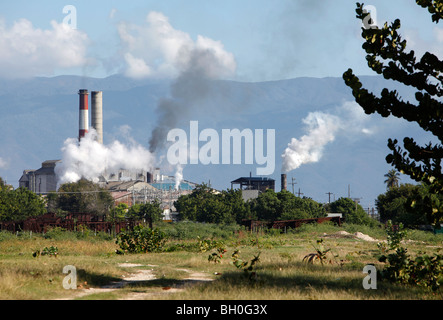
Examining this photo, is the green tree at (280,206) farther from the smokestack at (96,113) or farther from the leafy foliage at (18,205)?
the smokestack at (96,113)

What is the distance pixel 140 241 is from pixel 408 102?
1825 cm

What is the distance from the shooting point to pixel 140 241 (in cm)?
2988

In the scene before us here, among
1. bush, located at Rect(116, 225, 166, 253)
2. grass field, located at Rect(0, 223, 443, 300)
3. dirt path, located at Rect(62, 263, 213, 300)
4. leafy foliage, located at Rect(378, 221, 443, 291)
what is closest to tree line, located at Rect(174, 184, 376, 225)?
bush, located at Rect(116, 225, 166, 253)

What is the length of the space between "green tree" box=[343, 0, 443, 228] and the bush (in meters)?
17.5

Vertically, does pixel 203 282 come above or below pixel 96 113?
below

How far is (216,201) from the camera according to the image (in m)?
98.5

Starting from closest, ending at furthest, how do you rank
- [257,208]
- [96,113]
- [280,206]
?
[280,206] → [257,208] → [96,113]

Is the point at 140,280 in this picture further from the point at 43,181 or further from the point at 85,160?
the point at 43,181

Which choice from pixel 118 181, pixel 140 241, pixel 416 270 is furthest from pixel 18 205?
pixel 416 270

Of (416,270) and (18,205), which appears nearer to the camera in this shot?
(416,270)

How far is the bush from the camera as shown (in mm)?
29578

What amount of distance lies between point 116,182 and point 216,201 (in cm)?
5880
